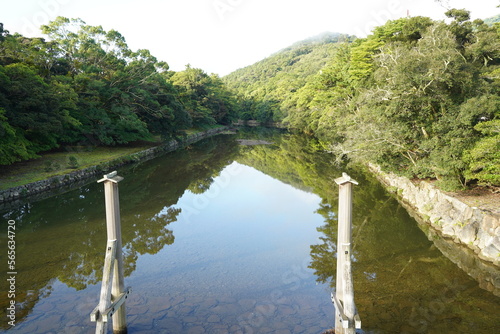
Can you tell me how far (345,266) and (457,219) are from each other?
769 cm

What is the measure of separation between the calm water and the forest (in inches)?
114

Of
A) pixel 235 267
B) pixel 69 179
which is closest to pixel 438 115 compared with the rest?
pixel 235 267

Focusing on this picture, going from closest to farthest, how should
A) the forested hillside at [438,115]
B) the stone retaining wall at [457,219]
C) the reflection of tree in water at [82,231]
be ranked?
the reflection of tree in water at [82,231] < the stone retaining wall at [457,219] < the forested hillside at [438,115]

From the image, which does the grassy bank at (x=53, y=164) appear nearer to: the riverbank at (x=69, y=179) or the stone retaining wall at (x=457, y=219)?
the riverbank at (x=69, y=179)

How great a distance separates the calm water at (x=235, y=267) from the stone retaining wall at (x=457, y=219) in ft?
2.07

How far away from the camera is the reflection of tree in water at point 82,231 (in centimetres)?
823

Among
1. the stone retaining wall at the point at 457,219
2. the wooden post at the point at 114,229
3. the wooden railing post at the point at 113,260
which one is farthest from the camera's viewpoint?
the stone retaining wall at the point at 457,219

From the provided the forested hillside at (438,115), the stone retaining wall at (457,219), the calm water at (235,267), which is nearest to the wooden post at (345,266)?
the calm water at (235,267)

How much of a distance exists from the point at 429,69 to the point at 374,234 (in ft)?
21.6

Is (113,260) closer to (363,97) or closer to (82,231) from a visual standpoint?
(82,231)

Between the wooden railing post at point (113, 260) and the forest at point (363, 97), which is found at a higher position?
the forest at point (363, 97)

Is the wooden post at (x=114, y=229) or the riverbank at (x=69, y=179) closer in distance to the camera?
the wooden post at (x=114, y=229)

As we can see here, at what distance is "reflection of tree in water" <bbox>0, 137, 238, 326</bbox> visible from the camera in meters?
8.23

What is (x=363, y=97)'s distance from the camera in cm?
1633
